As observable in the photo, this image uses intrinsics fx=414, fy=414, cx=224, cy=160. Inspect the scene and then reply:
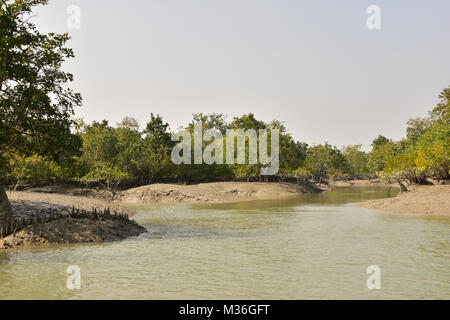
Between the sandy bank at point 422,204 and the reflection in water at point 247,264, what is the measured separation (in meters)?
7.12

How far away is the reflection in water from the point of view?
13.7 meters

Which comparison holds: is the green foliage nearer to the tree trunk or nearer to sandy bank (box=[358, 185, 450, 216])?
sandy bank (box=[358, 185, 450, 216])

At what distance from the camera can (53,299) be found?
13062mm

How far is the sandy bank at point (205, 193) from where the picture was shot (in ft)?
190

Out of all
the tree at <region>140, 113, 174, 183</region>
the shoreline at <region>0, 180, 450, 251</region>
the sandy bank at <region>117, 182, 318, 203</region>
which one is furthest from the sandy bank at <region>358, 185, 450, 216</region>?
the tree at <region>140, 113, 174, 183</region>

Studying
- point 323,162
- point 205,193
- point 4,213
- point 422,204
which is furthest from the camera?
point 323,162

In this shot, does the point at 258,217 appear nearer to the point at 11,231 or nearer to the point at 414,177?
the point at 11,231

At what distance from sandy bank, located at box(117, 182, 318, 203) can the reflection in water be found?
97.2 ft

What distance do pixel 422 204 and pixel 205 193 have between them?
3085 centimetres

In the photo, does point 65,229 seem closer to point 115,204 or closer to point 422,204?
point 115,204

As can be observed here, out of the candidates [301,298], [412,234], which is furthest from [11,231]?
[412,234]

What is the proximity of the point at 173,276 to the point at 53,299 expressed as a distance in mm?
4350

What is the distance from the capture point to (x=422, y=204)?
3728 cm

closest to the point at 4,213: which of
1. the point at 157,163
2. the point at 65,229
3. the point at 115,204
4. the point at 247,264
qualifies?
the point at 65,229
